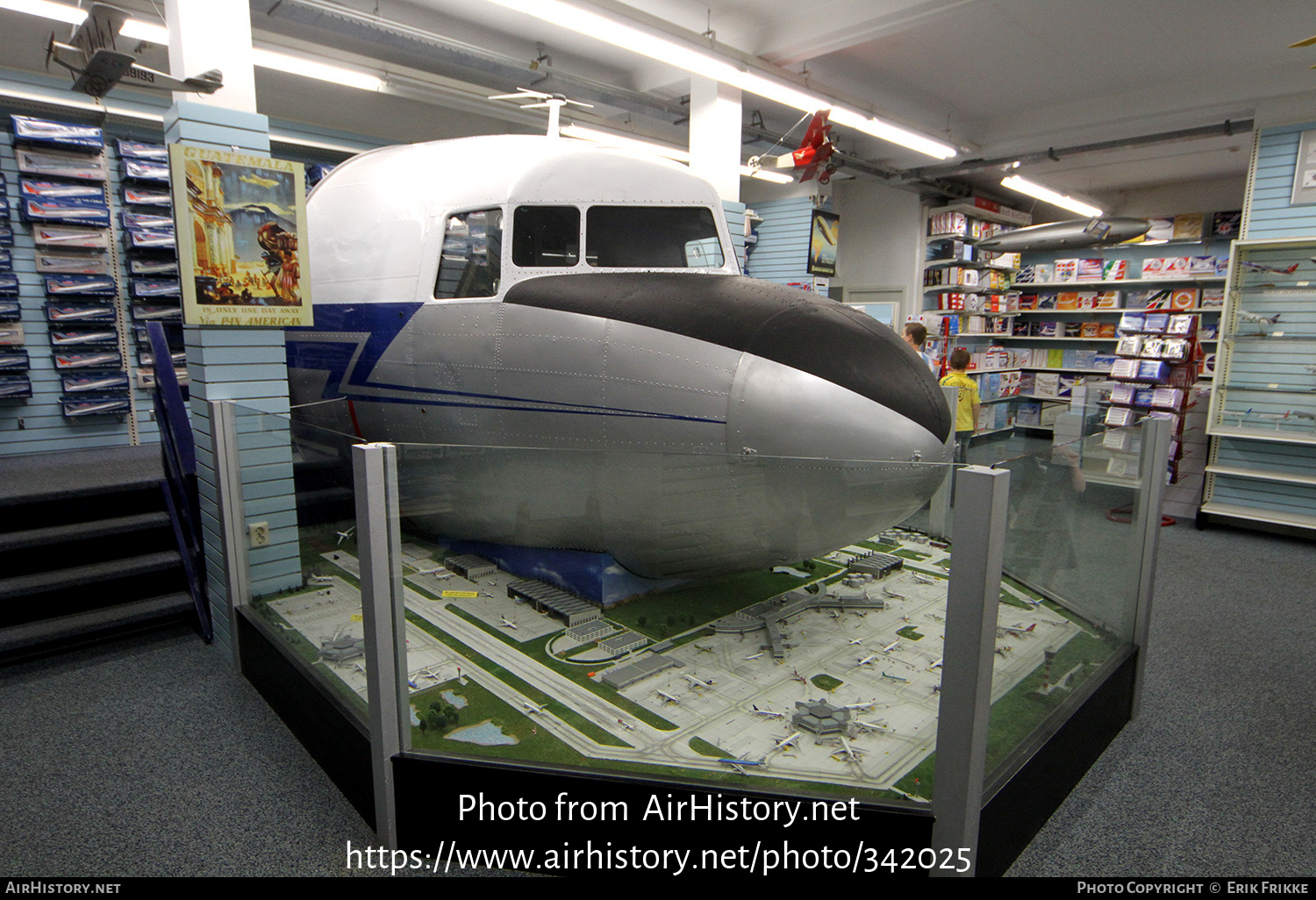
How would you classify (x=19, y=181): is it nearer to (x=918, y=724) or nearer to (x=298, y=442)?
(x=298, y=442)

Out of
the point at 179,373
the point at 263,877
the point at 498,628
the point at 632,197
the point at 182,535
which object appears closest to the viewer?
the point at 263,877

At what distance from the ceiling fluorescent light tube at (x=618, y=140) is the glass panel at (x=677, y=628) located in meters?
→ 6.32

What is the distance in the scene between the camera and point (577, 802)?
2.34 meters

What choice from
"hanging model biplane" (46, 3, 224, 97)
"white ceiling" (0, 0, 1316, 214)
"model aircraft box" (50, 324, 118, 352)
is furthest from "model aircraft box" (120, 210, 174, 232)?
"hanging model biplane" (46, 3, 224, 97)

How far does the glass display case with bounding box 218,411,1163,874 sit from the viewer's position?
2.16 m

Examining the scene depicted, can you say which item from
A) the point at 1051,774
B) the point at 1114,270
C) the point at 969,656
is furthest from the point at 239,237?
the point at 1114,270

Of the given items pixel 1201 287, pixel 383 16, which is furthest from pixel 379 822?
pixel 1201 287

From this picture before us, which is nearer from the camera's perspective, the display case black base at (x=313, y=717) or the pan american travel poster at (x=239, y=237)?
the display case black base at (x=313, y=717)

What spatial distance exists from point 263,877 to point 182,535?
2.63 meters

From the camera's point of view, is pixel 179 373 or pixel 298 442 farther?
pixel 179 373

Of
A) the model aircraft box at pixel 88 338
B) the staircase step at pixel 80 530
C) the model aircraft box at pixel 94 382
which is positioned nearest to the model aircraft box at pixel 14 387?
the model aircraft box at pixel 94 382

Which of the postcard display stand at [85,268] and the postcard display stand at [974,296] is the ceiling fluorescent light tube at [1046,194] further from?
the postcard display stand at [85,268]

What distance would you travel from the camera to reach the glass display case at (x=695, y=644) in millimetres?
2160

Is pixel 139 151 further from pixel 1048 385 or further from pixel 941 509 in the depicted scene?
pixel 1048 385
